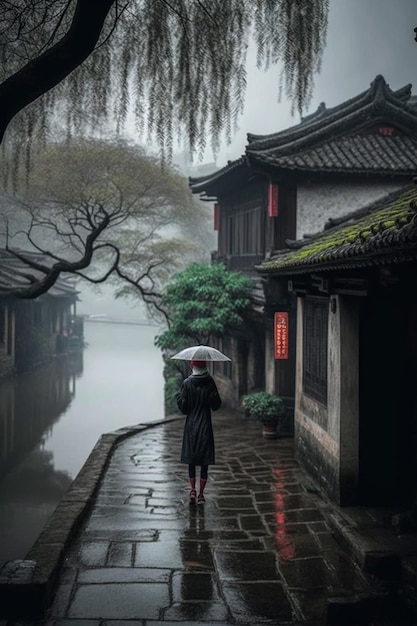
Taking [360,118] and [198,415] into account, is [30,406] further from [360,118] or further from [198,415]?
[198,415]

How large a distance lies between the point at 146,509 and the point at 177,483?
1415 mm

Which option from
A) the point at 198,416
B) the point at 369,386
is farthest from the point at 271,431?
the point at 198,416

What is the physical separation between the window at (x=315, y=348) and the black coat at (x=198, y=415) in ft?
6.96

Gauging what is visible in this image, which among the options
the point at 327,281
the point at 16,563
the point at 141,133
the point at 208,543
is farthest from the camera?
the point at 327,281

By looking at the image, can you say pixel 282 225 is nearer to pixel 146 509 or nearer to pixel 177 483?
pixel 177 483

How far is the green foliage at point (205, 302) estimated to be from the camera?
15797 mm

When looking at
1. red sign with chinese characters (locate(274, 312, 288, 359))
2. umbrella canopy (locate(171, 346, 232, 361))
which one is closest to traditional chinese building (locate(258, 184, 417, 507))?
umbrella canopy (locate(171, 346, 232, 361))

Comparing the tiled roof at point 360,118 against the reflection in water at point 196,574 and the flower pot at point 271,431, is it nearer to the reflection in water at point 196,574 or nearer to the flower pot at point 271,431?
the flower pot at point 271,431

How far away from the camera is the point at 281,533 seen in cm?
716

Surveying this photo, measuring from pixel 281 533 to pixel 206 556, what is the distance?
1.14 metres

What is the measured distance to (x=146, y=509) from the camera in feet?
26.3

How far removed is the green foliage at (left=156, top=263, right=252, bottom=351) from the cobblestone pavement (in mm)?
5991

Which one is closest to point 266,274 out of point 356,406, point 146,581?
point 356,406

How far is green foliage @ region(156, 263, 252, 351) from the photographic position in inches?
622
